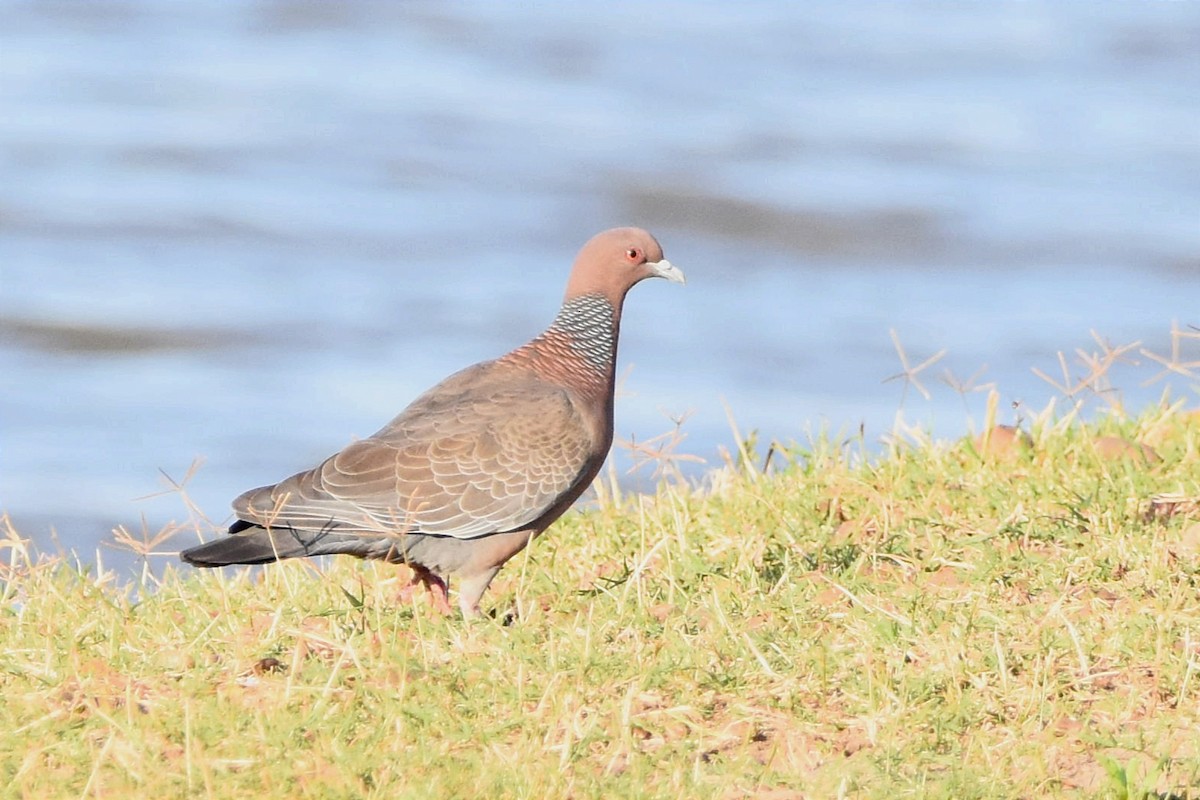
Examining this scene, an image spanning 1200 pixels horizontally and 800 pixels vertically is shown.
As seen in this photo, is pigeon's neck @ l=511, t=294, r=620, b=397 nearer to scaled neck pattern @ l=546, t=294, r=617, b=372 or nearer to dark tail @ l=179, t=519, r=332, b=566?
scaled neck pattern @ l=546, t=294, r=617, b=372

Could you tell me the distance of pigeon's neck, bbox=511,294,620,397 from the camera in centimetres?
604

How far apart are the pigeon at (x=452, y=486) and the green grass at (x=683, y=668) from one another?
6.5 inches

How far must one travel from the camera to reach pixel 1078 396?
24.2 ft

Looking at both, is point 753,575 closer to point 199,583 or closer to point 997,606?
point 997,606

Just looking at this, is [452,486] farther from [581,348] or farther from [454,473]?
[581,348]

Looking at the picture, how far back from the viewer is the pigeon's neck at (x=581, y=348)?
6.04 metres

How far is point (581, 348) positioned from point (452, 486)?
0.75 metres

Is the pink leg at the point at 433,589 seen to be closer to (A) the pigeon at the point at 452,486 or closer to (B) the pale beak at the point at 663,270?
(A) the pigeon at the point at 452,486

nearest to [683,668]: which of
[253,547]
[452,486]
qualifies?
[452,486]

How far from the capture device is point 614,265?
632cm

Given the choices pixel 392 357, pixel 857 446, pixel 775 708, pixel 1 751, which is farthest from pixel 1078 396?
pixel 392 357

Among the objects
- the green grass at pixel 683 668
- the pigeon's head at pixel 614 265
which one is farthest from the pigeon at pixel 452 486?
the pigeon's head at pixel 614 265

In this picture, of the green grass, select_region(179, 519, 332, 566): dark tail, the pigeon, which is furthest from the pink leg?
select_region(179, 519, 332, 566): dark tail

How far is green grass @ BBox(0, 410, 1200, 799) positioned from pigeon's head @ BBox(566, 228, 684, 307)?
83 centimetres
